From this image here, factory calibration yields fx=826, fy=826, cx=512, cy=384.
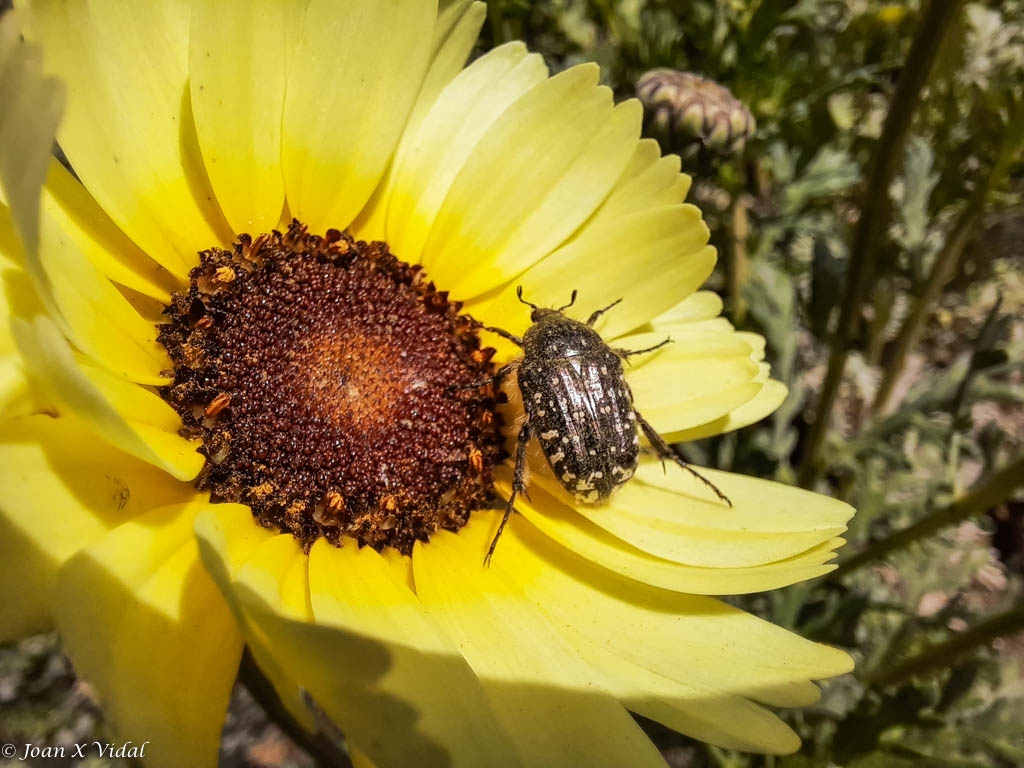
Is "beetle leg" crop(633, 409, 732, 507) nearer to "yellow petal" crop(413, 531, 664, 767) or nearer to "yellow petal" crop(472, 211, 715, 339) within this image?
"yellow petal" crop(472, 211, 715, 339)

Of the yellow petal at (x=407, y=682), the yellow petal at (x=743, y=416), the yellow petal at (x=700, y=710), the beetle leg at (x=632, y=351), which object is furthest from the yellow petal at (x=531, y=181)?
the yellow petal at (x=700, y=710)

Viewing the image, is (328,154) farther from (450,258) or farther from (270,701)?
(270,701)

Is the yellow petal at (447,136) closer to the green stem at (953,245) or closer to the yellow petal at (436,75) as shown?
the yellow petal at (436,75)

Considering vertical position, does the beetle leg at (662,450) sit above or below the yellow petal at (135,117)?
below

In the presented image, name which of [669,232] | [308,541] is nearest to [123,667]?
[308,541]

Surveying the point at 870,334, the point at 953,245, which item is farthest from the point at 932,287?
the point at 870,334
